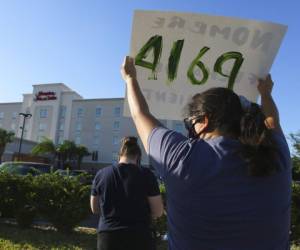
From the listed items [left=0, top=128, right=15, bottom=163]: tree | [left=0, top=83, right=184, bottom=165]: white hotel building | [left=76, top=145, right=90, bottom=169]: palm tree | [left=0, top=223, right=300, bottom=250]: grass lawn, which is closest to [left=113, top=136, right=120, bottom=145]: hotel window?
[left=0, top=83, right=184, bottom=165]: white hotel building

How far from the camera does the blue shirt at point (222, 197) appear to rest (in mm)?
1959

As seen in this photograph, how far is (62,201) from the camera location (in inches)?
402

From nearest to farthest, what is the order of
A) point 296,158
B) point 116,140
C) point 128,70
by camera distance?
point 128,70, point 296,158, point 116,140

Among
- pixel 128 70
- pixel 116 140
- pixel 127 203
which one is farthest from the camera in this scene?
pixel 116 140

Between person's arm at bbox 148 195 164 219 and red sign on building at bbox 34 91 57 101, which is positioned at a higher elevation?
red sign on building at bbox 34 91 57 101

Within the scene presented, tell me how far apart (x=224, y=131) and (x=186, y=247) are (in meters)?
0.52

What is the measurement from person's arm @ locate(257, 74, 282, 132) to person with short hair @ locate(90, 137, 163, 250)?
1.84 m

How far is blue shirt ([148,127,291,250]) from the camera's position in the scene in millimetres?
1959

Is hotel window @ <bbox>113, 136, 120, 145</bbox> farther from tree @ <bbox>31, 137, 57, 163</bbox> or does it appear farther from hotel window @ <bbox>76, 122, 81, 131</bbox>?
tree @ <bbox>31, 137, 57, 163</bbox>

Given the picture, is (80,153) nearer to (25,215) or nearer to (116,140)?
(116,140)

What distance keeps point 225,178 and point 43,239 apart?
8075mm

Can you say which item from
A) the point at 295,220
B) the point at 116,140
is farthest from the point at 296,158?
the point at 116,140

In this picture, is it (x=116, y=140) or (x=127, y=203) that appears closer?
(x=127, y=203)

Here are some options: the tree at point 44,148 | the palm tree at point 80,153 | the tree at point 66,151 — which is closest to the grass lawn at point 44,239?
the tree at point 66,151
